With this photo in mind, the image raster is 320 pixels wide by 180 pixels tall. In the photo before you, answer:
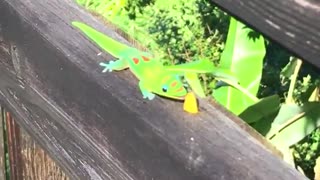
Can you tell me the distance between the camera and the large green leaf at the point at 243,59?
174cm

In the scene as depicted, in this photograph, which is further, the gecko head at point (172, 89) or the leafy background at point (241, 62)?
the leafy background at point (241, 62)

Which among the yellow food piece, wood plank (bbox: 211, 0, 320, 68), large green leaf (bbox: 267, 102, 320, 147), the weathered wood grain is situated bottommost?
large green leaf (bbox: 267, 102, 320, 147)

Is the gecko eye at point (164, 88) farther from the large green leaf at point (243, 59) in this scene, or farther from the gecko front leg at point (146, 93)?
the large green leaf at point (243, 59)

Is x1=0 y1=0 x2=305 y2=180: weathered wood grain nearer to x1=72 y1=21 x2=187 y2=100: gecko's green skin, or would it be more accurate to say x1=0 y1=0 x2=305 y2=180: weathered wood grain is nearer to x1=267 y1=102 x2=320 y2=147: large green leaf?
x1=72 y1=21 x2=187 y2=100: gecko's green skin

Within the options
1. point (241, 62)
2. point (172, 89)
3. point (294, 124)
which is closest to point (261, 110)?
point (294, 124)

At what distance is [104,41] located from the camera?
114 centimetres

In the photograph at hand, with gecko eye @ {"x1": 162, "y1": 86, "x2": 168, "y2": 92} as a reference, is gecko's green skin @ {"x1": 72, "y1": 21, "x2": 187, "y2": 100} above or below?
below

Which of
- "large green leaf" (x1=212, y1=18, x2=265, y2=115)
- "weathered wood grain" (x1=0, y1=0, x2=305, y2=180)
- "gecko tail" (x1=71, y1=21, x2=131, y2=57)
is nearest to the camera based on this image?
"weathered wood grain" (x1=0, y1=0, x2=305, y2=180)

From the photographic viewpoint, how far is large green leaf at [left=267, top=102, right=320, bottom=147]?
1.44 metres

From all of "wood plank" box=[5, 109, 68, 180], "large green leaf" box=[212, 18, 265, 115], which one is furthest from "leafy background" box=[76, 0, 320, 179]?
"wood plank" box=[5, 109, 68, 180]

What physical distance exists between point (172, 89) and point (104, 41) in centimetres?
17

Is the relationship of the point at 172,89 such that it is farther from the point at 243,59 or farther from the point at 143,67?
the point at 243,59

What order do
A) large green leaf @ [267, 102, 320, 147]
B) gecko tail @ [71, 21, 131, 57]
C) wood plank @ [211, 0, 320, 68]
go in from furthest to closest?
1. large green leaf @ [267, 102, 320, 147]
2. gecko tail @ [71, 21, 131, 57]
3. wood plank @ [211, 0, 320, 68]

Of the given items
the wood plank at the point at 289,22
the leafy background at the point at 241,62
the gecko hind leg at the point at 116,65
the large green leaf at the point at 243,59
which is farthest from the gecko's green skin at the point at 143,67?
the large green leaf at the point at 243,59
